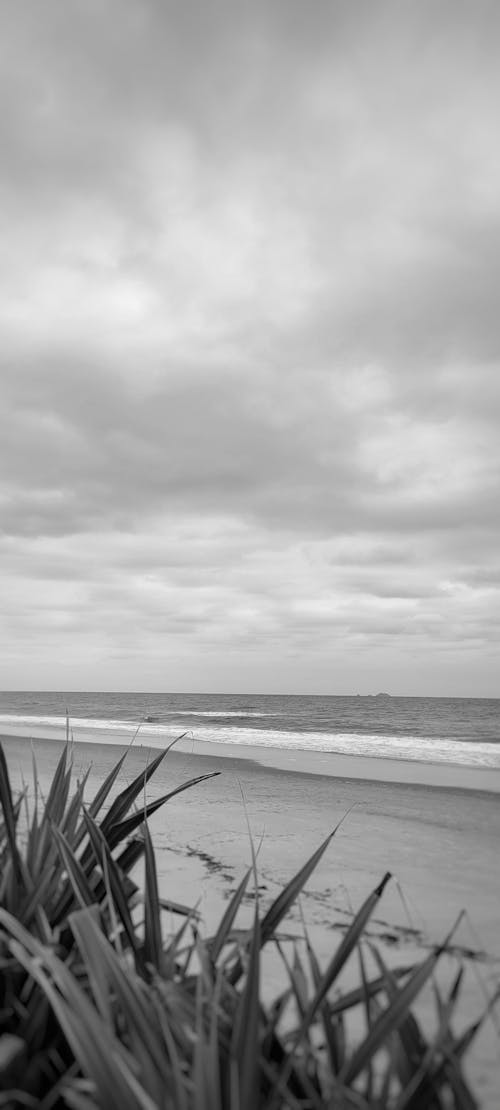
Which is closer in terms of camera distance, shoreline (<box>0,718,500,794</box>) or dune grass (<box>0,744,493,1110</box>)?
dune grass (<box>0,744,493,1110</box>)

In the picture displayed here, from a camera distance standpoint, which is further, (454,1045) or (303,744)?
(303,744)

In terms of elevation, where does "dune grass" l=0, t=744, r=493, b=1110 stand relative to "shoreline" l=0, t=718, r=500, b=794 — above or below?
above

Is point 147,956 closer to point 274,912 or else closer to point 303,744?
point 274,912

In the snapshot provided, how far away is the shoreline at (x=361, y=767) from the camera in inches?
376

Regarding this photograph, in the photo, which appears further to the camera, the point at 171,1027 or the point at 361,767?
the point at 361,767

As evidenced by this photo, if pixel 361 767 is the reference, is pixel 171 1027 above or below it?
above

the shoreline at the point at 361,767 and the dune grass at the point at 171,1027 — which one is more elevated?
the dune grass at the point at 171,1027

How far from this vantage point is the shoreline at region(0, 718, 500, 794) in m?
9.55

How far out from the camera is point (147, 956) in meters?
1.75

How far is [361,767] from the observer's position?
38.0 feet

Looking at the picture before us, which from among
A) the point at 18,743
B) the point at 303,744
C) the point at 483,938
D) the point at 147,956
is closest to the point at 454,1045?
the point at 147,956

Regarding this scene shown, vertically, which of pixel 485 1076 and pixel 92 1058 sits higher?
pixel 92 1058

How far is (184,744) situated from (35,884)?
14.7 m

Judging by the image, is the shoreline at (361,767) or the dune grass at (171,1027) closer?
the dune grass at (171,1027)
